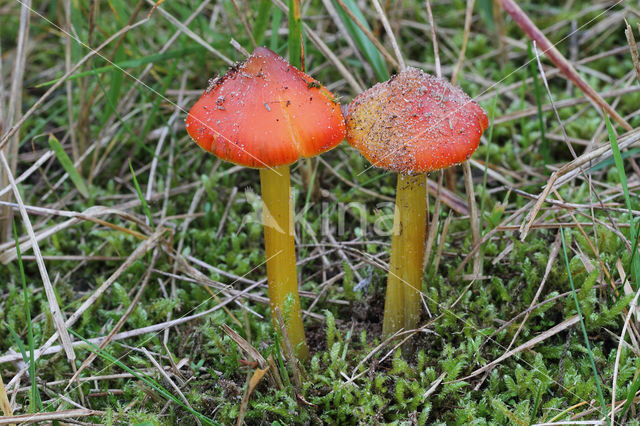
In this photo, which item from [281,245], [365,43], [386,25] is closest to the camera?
[281,245]

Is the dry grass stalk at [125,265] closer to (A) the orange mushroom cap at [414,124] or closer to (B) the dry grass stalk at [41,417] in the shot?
(B) the dry grass stalk at [41,417]

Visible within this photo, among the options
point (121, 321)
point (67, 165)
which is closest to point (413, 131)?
point (121, 321)

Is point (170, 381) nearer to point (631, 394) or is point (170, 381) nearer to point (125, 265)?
point (125, 265)

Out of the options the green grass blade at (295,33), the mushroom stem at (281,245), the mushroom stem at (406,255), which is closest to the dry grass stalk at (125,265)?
the mushroom stem at (281,245)

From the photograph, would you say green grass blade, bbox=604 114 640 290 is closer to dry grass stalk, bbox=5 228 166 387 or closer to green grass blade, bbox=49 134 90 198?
dry grass stalk, bbox=5 228 166 387

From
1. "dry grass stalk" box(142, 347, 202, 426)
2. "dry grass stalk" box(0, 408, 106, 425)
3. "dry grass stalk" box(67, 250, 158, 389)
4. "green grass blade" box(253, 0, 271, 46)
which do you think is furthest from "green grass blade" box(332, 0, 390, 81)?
"dry grass stalk" box(0, 408, 106, 425)

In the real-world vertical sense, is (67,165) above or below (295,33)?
below
